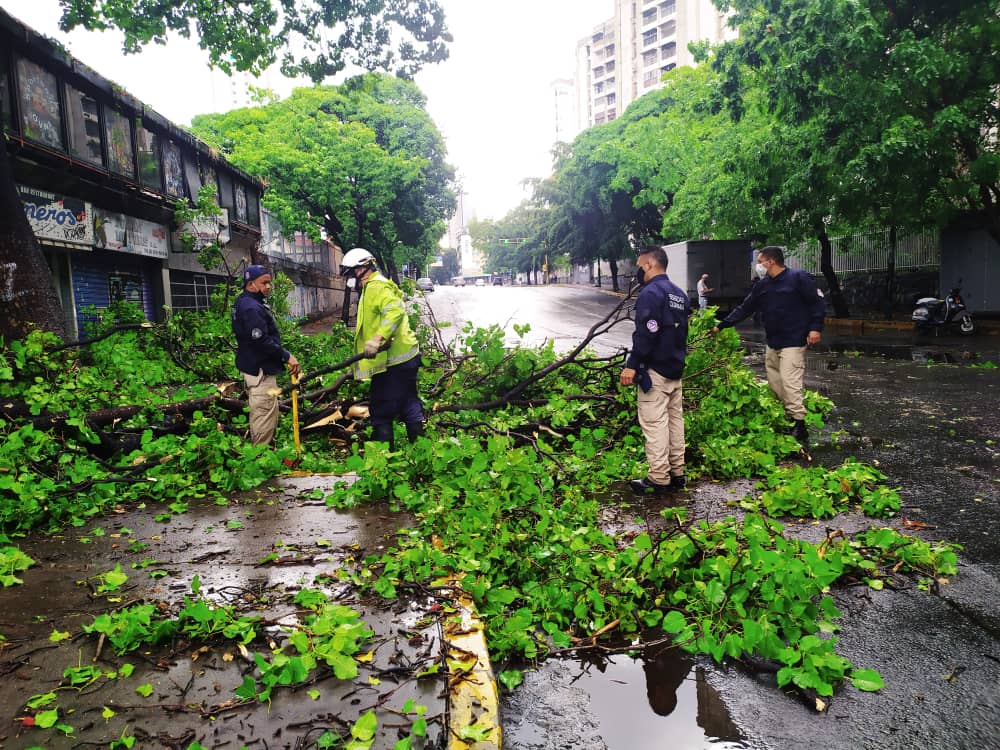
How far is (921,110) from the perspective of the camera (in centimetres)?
1540

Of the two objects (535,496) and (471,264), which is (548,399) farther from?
(471,264)

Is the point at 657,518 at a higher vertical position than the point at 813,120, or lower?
lower

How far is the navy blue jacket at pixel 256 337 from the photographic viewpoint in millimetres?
6508

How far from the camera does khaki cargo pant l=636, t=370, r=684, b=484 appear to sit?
219 inches

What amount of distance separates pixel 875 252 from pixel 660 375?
74.7ft

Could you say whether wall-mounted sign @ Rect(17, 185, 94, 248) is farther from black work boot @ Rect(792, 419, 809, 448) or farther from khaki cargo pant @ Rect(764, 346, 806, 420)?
black work boot @ Rect(792, 419, 809, 448)

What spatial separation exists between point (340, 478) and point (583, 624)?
2695 mm

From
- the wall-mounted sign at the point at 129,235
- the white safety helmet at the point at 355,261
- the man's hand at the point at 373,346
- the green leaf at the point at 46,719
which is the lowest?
the green leaf at the point at 46,719

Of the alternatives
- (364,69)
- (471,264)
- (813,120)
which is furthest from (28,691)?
(471,264)

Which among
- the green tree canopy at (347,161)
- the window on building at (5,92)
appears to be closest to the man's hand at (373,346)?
the window on building at (5,92)

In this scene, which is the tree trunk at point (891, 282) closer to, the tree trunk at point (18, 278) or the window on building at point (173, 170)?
the window on building at point (173, 170)

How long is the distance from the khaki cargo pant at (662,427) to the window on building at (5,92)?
40.4ft

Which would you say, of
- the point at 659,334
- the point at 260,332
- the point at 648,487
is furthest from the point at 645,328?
the point at 260,332

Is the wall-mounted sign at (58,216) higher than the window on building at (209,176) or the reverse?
the reverse
